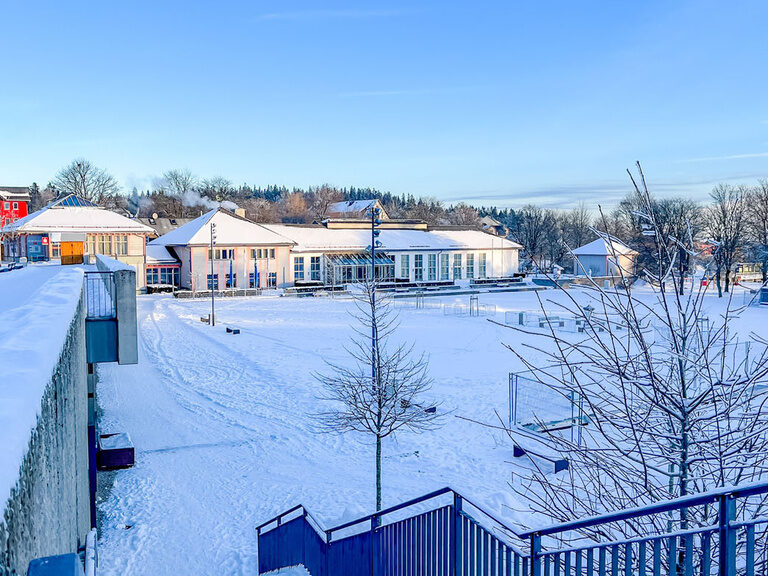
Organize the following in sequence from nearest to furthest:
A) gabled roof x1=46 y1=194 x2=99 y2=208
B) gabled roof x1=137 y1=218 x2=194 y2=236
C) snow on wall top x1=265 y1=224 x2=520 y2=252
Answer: gabled roof x1=46 y1=194 x2=99 y2=208 < snow on wall top x1=265 y1=224 x2=520 y2=252 < gabled roof x1=137 y1=218 x2=194 y2=236

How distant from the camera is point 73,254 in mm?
24828

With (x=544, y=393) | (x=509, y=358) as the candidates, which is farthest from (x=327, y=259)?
(x=544, y=393)

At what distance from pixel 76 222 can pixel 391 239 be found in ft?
100

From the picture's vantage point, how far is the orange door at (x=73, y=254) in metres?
21.7

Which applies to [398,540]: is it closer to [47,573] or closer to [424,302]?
[47,573]

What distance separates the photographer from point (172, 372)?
2392 cm

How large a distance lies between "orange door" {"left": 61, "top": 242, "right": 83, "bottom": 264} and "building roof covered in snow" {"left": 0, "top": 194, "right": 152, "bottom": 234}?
22.2 metres

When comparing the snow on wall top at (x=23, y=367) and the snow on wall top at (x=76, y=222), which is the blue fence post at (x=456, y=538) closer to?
the snow on wall top at (x=23, y=367)

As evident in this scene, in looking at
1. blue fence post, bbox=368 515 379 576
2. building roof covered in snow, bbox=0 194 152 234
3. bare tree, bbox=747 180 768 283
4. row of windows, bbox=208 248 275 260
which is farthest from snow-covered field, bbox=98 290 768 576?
bare tree, bbox=747 180 768 283

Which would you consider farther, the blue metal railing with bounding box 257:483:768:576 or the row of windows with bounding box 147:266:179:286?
the row of windows with bounding box 147:266:179:286

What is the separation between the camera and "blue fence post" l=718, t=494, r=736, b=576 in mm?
3057

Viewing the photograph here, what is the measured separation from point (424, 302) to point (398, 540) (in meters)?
41.9

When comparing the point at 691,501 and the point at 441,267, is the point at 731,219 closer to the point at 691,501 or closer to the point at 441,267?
the point at 441,267

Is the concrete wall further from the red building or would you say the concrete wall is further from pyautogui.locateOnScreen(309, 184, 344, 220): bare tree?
pyautogui.locateOnScreen(309, 184, 344, 220): bare tree
